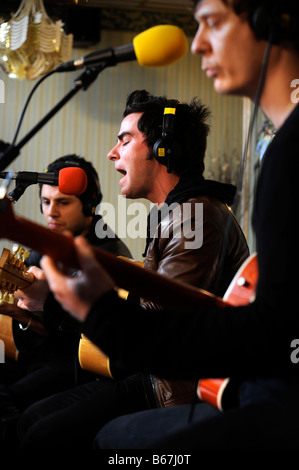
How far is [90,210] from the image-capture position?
273cm

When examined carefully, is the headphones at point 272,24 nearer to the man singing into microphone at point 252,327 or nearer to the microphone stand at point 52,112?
the man singing into microphone at point 252,327

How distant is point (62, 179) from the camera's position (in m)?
1.53

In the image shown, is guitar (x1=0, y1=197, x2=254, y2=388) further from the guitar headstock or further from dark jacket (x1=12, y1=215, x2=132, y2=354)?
dark jacket (x1=12, y1=215, x2=132, y2=354)

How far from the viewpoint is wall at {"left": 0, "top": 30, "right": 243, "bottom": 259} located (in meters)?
5.08

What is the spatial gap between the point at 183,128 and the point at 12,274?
80 centimetres

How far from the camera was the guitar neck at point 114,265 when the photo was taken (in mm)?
845

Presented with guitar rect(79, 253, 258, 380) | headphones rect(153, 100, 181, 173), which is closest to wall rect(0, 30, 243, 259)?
headphones rect(153, 100, 181, 173)

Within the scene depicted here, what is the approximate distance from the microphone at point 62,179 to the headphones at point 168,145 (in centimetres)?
44

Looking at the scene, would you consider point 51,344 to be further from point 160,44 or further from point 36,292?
point 160,44

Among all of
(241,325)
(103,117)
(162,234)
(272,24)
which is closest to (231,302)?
(241,325)

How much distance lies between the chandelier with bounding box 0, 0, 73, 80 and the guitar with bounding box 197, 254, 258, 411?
3.23 metres
